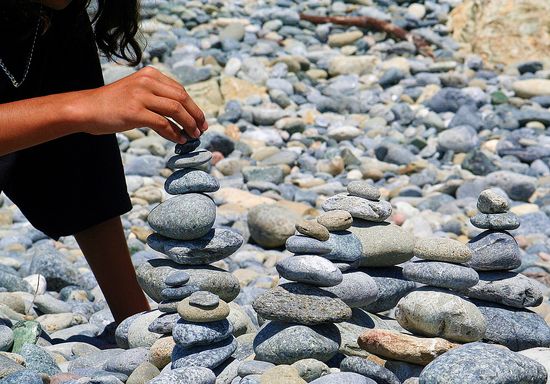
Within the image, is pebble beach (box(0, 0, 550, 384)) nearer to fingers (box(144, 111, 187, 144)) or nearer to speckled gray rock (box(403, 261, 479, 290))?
speckled gray rock (box(403, 261, 479, 290))

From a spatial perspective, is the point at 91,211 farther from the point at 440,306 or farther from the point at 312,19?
the point at 312,19

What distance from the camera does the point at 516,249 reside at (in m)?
3.07

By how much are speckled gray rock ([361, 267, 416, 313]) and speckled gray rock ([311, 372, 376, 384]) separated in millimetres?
716

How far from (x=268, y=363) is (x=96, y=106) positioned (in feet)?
3.06

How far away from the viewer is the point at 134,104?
2.82 metres

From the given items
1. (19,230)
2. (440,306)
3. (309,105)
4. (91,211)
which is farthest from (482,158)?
(440,306)

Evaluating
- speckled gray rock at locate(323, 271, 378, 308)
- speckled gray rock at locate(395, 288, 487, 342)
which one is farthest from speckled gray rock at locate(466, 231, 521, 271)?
speckled gray rock at locate(323, 271, 378, 308)

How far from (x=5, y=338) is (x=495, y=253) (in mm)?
1698

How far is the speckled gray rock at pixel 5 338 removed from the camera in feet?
10.6

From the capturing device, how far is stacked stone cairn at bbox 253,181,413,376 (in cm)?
276

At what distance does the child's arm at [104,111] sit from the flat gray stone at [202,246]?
471mm

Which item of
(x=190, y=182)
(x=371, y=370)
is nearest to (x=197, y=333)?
(x=371, y=370)

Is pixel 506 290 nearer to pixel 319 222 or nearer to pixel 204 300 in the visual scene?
pixel 319 222

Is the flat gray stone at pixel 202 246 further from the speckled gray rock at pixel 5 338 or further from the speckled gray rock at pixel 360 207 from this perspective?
the speckled gray rock at pixel 5 338
